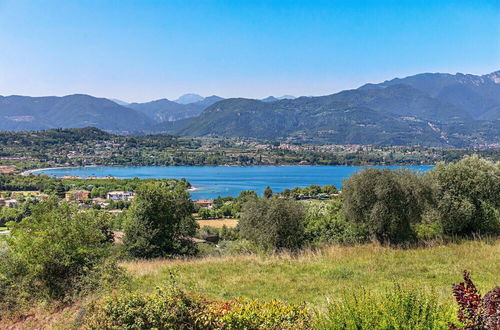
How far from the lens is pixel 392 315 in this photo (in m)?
3.47

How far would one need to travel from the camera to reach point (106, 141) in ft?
640

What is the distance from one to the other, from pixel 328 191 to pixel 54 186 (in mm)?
53434

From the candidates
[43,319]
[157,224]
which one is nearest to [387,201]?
[157,224]

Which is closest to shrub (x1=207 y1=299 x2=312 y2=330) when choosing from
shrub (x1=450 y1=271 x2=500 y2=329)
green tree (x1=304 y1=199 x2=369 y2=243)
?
shrub (x1=450 y1=271 x2=500 y2=329)

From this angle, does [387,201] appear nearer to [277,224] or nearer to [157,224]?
[277,224]

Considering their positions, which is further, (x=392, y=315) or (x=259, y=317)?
(x=259, y=317)

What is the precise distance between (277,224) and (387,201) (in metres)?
3.43

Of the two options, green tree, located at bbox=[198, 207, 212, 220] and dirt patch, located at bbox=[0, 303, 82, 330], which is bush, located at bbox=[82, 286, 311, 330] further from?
green tree, located at bbox=[198, 207, 212, 220]

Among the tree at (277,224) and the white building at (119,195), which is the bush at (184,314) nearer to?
the tree at (277,224)

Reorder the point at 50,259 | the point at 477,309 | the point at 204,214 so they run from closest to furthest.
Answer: the point at 477,309
the point at 50,259
the point at 204,214

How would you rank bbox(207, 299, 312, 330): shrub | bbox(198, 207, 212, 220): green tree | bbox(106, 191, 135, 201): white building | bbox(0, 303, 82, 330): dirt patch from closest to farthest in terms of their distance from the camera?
bbox(207, 299, 312, 330): shrub
bbox(0, 303, 82, 330): dirt patch
bbox(198, 207, 212, 220): green tree
bbox(106, 191, 135, 201): white building

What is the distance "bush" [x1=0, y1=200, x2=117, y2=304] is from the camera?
604cm

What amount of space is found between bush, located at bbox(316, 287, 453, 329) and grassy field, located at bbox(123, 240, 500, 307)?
5.97ft

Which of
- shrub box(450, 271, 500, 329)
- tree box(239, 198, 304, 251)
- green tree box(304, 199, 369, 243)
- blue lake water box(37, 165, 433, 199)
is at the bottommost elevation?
blue lake water box(37, 165, 433, 199)
